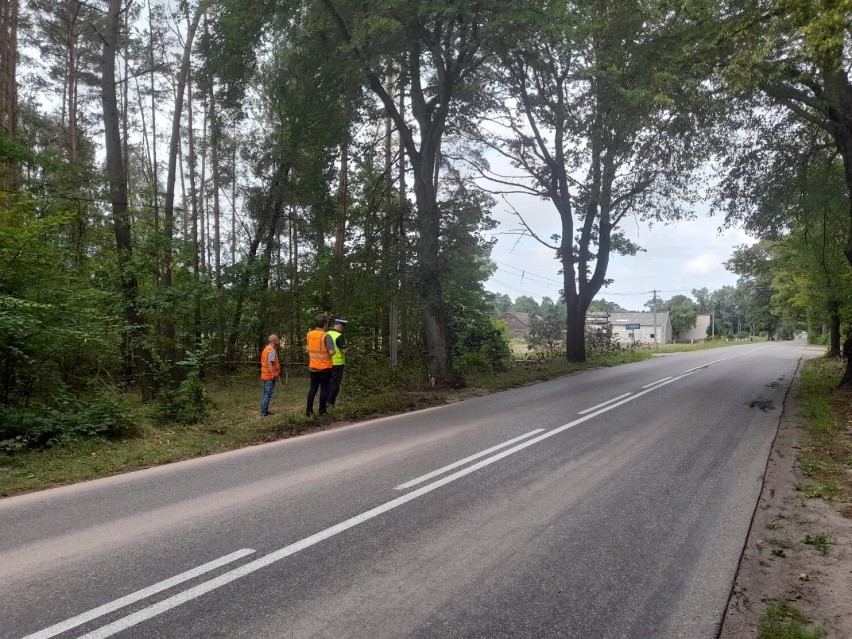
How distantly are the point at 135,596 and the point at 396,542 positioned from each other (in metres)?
1.76

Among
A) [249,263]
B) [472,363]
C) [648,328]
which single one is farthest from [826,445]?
[648,328]

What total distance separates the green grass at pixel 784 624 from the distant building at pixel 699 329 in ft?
338

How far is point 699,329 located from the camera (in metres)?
104

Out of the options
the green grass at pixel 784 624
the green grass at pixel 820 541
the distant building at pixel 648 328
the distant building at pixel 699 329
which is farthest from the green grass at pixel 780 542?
the distant building at pixel 699 329

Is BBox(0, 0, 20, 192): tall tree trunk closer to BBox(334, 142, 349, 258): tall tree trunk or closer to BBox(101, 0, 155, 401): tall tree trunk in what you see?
BBox(101, 0, 155, 401): tall tree trunk

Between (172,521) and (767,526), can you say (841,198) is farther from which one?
(172,521)

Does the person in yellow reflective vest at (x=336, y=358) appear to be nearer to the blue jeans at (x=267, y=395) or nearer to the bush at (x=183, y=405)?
the blue jeans at (x=267, y=395)

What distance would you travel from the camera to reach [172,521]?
4.64m

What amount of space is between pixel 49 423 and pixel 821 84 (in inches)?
625

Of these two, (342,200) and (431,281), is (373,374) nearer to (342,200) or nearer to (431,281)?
(431,281)

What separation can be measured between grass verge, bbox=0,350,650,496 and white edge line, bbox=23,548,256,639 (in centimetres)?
328

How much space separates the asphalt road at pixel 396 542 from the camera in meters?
3.12

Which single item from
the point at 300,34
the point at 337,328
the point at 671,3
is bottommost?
the point at 337,328

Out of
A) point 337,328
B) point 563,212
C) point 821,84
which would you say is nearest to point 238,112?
point 337,328
